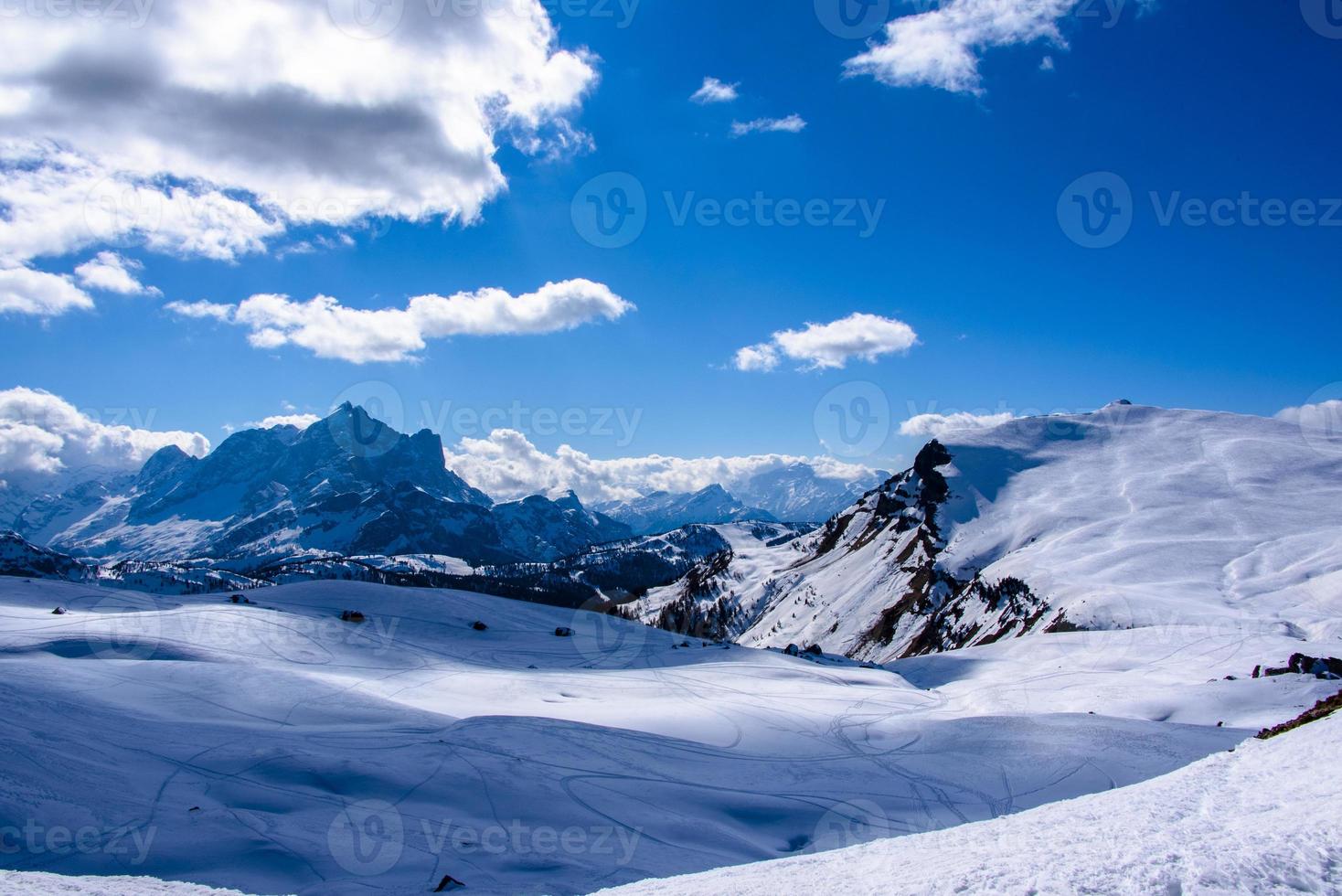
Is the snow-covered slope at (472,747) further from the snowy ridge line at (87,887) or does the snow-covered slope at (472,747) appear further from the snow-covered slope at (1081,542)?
the snow-covered slope at (1081,542)

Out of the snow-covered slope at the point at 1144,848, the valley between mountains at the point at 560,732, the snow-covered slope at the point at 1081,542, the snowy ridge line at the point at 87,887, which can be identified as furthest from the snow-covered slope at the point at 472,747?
the snow-covered slope at the point at 1081,542

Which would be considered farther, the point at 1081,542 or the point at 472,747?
the point at 1081,542

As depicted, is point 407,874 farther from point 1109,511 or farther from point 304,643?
point 1109,511

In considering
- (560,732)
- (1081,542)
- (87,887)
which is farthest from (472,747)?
(1081,542)

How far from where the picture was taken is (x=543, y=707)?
33.0m

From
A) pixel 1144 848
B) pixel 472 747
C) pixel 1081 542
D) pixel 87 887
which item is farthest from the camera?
pixel 1081 542

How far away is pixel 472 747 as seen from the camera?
24.0 meters

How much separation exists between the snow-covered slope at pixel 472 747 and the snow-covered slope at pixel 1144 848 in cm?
733

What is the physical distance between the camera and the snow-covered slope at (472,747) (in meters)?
16.7

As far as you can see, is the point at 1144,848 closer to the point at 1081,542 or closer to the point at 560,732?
the point at 560,732

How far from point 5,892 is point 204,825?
7698 millimetres

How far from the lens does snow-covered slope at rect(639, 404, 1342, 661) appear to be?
78000 mm

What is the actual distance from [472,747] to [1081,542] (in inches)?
4235

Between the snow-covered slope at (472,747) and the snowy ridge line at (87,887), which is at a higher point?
the snowy ridge line at (87,887)
